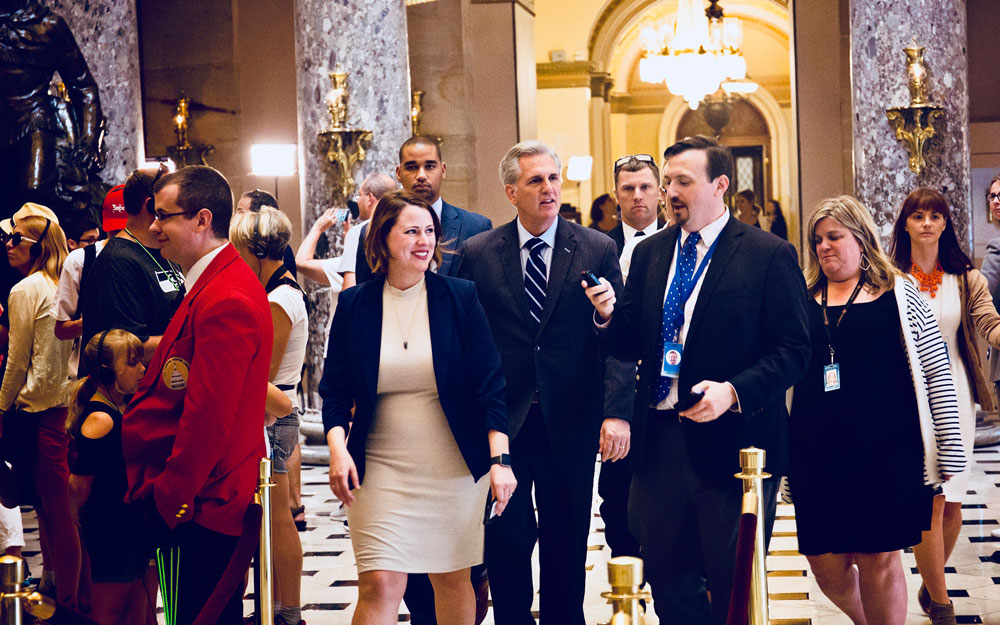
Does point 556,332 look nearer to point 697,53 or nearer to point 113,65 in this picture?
point 113,65

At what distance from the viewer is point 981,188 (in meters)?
12.5

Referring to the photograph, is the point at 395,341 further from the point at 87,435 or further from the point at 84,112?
the point at 84,112

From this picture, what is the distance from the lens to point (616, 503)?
18.4ft

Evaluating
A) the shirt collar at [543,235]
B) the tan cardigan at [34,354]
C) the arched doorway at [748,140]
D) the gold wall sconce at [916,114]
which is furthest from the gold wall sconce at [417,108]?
the arched doorway at [748,140]

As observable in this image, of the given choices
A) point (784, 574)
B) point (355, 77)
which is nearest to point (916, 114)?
point (355, 77)

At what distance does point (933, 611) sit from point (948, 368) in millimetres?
1274

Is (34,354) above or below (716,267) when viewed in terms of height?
below

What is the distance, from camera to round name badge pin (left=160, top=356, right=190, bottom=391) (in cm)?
341

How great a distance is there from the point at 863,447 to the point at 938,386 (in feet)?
1.16

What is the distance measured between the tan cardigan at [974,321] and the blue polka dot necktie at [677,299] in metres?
2.20

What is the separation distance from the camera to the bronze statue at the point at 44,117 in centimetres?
814

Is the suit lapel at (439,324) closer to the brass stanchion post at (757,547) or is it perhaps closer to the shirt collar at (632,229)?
the brass stanchion post at (757,547)

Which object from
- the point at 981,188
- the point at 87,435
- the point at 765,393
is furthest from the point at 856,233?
the point at 981,188

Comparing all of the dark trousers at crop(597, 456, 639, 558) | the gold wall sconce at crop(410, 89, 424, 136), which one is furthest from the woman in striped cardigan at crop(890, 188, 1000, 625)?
the gold wall sconce at crop(410, 89, 424, 136)
